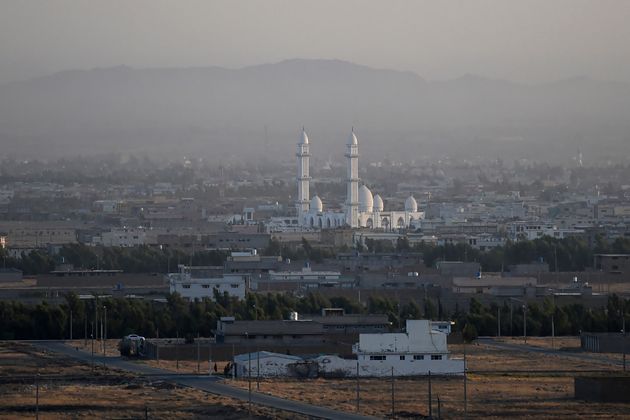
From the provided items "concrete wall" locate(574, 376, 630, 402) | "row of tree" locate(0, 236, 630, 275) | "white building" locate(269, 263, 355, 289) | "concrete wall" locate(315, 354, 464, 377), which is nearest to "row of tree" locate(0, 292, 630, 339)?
"concrete wall" locate(315, 354, 464, 377)

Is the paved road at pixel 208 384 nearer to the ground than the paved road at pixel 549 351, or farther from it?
nearer to the ground

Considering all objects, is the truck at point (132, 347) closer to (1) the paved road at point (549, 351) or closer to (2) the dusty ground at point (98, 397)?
(2) the dusty ground at point (98, 397)

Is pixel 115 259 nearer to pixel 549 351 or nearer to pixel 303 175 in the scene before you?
pixel 549 351

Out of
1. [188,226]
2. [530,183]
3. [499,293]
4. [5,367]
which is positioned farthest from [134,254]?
[530,183]

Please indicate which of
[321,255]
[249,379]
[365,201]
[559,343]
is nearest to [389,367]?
[249,379]

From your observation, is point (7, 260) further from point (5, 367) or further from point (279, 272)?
point (5, 367)

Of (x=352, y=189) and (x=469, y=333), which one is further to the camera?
(x=352, y=189)

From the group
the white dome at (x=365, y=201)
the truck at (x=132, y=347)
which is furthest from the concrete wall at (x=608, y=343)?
the white dome at (x=365, y=201)
